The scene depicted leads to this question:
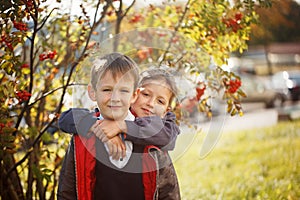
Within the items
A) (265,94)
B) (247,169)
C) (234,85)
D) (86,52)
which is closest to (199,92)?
(234,85)

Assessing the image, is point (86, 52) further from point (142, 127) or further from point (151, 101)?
point (142, 127)

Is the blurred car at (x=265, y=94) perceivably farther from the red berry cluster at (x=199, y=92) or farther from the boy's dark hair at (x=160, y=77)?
the boy's dark hair at (x=160, y=77)

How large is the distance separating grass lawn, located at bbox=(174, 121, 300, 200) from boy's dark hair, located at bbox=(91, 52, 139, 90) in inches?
81.4

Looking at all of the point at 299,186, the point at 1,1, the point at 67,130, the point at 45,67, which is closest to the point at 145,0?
the point at 45,67

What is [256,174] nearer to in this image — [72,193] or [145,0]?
[145,0]

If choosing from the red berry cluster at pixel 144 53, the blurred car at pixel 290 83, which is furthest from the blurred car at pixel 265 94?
the red berry cluster at pixel 144 53

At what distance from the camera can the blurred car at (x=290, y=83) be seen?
21375mm

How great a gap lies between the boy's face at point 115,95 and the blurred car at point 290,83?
19276 millimetres

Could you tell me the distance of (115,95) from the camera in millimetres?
2631

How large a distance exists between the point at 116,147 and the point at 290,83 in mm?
19852

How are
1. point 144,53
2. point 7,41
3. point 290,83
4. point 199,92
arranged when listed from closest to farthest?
1. point 7,41
2. point 199,92
3. point 144,53
4. point 290,83

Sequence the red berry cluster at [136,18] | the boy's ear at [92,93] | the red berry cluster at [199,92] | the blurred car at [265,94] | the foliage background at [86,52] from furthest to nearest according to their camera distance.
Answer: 1. the blurred car at [265,94]
2. the red berry cluster at [136,18]
3. the red berry cluster at [199,92]
4. the foliage background at [86,52]
5. the boy's ear at [92,93]

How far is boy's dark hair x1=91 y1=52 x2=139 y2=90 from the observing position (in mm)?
2680

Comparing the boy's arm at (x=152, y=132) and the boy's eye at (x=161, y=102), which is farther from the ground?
the boy's eye at (x=161, y=102)
